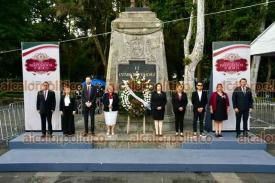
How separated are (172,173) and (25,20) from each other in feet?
81.9

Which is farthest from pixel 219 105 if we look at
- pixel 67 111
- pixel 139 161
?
pixel 67 111

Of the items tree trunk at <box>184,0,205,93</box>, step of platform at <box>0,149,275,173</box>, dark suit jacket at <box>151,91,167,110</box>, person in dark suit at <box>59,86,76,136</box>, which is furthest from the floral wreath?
tree trunk at <box>184,0,205,93</box>

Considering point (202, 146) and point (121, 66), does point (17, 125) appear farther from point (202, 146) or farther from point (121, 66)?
point (202, 146)

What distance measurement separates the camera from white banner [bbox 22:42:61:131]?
12.4 meters

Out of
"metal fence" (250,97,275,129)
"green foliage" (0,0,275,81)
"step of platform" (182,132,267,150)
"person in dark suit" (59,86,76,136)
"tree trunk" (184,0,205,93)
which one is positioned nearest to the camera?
"step of platform" (182,132,267,150)

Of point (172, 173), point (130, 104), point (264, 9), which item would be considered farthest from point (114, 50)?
point (264, 9)

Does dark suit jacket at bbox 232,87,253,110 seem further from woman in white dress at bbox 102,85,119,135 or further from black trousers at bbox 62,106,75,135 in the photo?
black trousers at bbox 62,106,75,135

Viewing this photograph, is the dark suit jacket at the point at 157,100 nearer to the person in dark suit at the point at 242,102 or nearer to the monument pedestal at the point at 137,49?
the monument pedestal at the point at 137,49

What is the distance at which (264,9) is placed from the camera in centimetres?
2606

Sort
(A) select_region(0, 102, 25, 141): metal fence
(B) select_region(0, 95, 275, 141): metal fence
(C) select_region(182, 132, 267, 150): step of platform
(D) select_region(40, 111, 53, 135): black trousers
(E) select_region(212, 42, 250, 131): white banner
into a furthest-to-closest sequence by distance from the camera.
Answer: (B) select_region(0, 95, 275, 141): metal fence < (A) select_region(0, 102, 25, 141): metal fence < (E) select_region(212, 42, 250, 131): white banner < (D) select_region(40, 111, 53, 135): black trousers < (C) select_region(182, 132, 267, 150): step of platform

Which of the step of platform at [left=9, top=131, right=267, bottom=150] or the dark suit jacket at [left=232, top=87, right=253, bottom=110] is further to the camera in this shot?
the dark suit jacket at [left=232, top=87, right=253, bottom=110]

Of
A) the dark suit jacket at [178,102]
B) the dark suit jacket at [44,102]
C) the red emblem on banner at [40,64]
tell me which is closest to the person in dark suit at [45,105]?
the dark suit jacket at [44,102]

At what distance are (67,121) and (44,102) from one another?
0.83m

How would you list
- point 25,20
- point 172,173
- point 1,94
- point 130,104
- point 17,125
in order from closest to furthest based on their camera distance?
point 172,173
point 130,104
point 17,125
point 1,94
point 25,20
